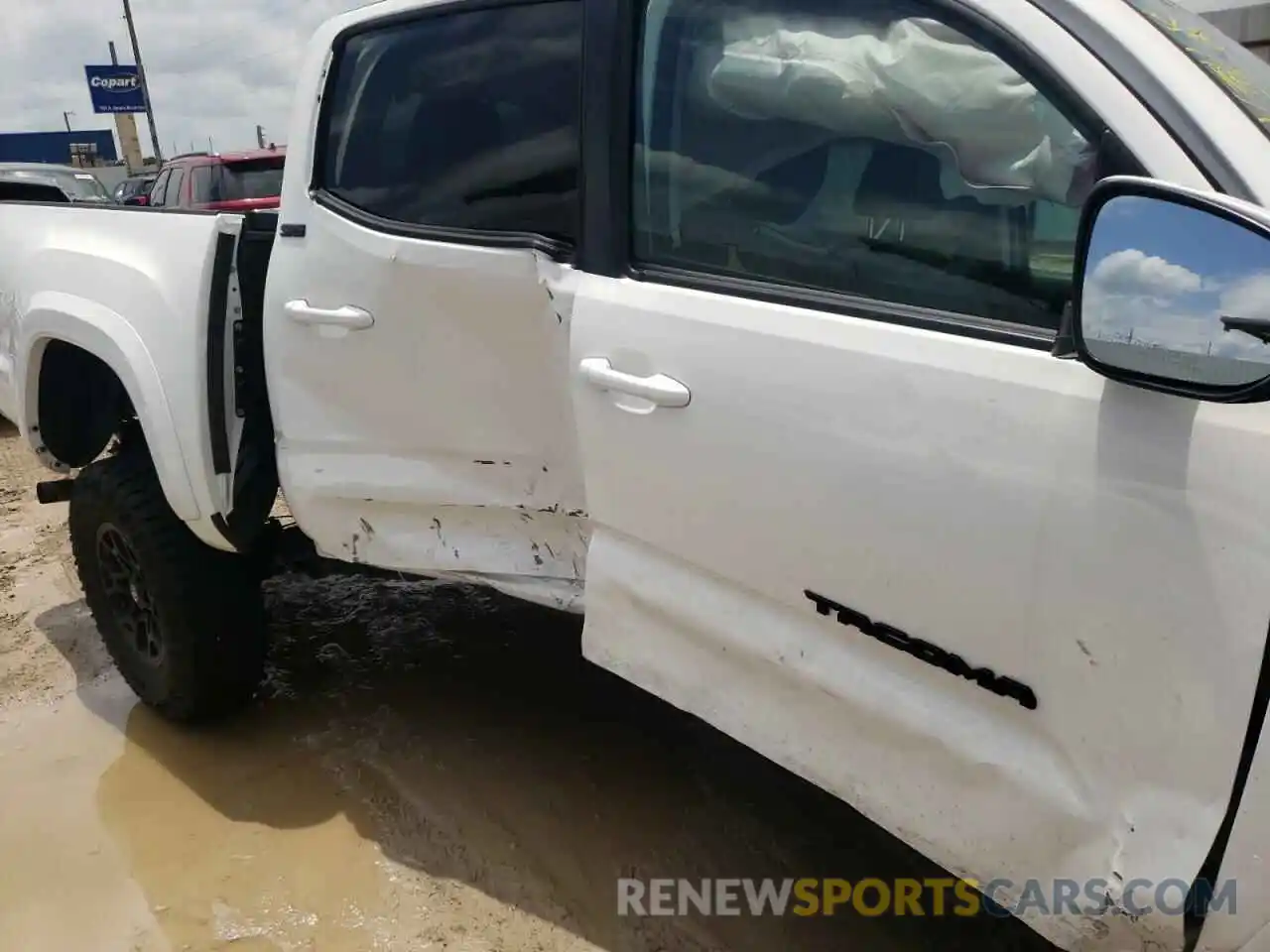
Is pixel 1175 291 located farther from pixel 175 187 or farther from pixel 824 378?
pixel 175 187

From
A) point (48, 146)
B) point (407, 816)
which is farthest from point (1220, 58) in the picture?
point (48, 146)

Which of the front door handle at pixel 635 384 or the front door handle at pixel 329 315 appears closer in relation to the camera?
the front door handle at pixel 635 384

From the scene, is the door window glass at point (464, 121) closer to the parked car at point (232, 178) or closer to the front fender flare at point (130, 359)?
the front fender flare at point (130, 359)

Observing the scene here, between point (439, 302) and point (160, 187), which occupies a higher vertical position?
point (439, 302)

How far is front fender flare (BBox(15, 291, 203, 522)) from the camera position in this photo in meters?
2.64

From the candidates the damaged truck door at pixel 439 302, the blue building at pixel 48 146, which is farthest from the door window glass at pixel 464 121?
the blue building at pixel 48 146

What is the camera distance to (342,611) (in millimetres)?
4043

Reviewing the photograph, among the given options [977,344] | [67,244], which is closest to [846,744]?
[977,344]

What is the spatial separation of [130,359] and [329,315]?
631 millimetres

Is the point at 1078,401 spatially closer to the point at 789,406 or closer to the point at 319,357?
the point at 789,406

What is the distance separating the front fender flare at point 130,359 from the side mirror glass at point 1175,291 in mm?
2184

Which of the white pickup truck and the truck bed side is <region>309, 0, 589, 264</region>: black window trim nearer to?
the white pickup truck

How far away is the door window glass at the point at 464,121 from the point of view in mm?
2139

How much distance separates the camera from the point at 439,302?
2273 mm
